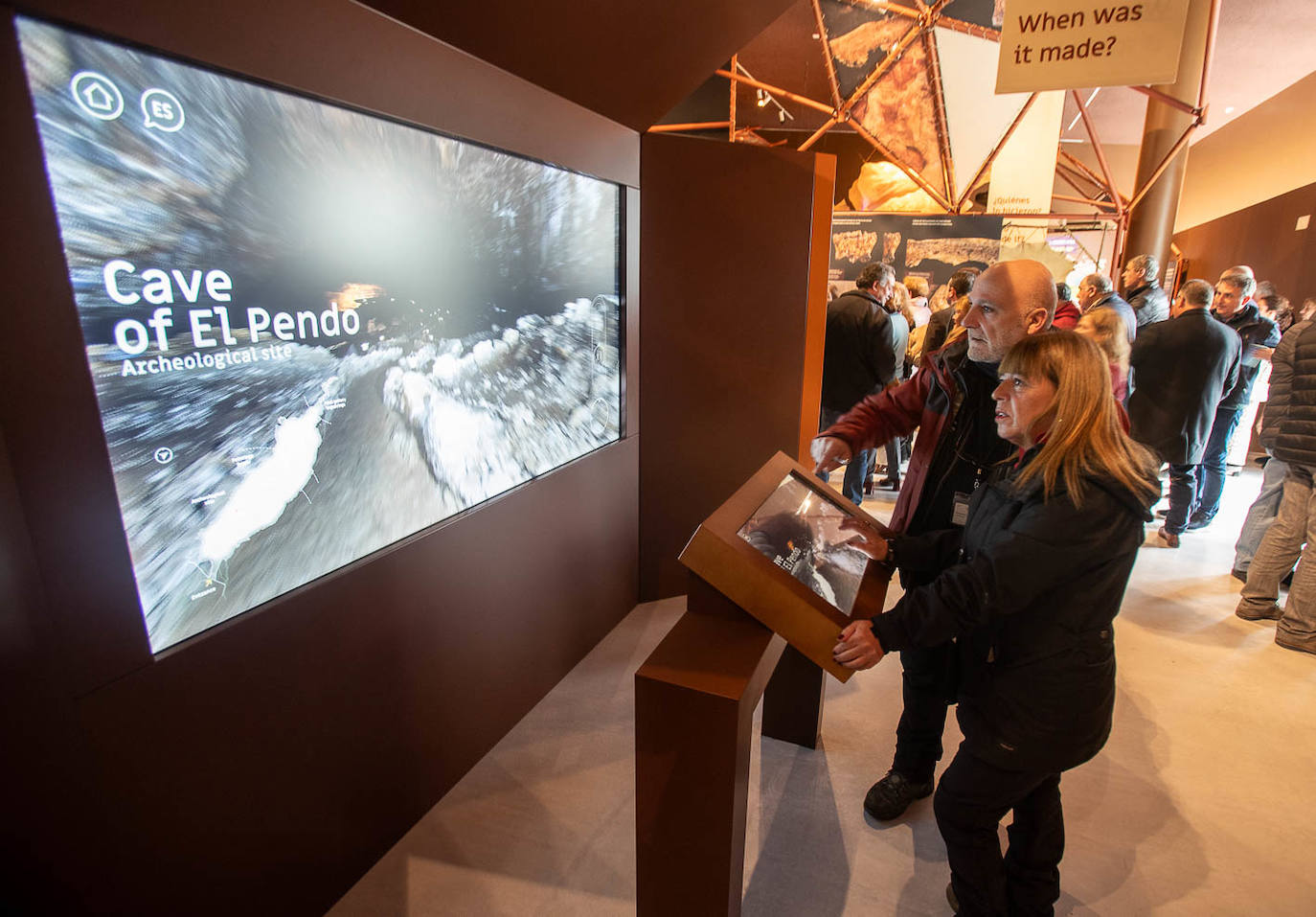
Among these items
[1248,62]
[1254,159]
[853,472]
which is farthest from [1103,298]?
[1254,159]

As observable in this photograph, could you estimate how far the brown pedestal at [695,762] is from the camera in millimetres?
1395

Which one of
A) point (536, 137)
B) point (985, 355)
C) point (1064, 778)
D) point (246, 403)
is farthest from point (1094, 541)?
point (536, 137)

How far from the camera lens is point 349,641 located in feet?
5.91

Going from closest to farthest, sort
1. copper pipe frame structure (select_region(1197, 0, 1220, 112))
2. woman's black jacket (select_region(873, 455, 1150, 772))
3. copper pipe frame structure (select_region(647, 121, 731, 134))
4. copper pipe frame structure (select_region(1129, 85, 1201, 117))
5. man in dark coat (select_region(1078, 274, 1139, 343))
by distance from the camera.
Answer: woman's black jacket (select_region(873, 455, 1150, 772)), man in dark coat (select_region(1078, 274, 1139, 343)), copper pipe frame structure (select_region(1197, 0, 1220, 112)), copper pipe frame structure (select_region(1129, 85, 1201, 117)), copper pipe frame structure (select_region(647, 121, 731, 134))

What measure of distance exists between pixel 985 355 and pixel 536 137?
1.70m

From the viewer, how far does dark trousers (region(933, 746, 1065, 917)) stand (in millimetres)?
1531

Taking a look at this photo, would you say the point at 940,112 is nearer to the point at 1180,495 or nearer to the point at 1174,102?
the point at 1174,102

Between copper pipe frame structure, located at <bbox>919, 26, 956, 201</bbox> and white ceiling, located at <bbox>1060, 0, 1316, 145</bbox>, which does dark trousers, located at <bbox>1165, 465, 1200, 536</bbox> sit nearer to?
copper pipe frame structure, located at <bbox>919, 26, 956, 201</bbox>

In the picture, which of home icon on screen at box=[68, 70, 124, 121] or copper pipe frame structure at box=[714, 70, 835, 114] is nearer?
home icon on screen at box=[68, 70, 124, 121]

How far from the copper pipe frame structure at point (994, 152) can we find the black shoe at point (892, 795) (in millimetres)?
5337

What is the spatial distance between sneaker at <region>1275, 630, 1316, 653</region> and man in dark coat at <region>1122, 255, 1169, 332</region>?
237cm

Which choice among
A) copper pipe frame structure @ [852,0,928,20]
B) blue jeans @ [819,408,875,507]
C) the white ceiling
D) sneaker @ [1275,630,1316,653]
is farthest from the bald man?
the white ceiling

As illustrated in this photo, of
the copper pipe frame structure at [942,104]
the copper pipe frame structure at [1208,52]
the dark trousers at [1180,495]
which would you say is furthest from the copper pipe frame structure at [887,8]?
the dark trousers at [1180,495]

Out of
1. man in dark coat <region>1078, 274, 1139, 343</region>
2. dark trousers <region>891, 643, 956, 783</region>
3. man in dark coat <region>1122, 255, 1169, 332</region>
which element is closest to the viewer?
dark trousers <region>891, 643, 956, 783</region>
